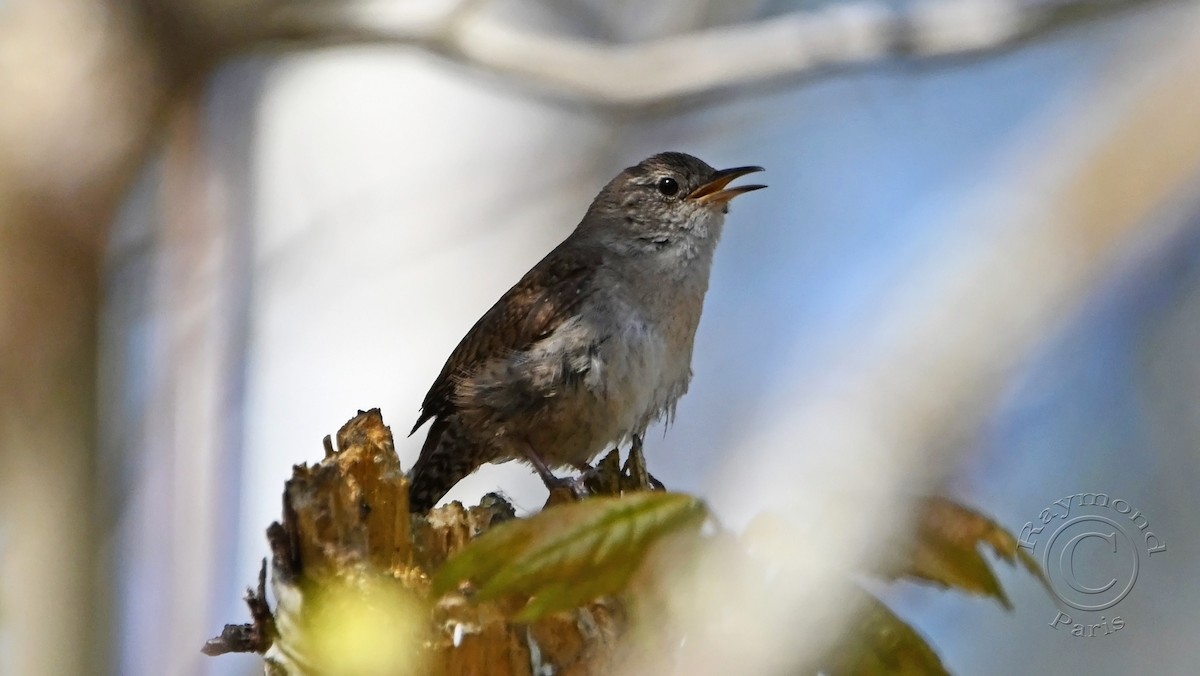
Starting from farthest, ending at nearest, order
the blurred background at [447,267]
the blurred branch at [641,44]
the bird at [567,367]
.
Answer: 1. the blurred branch at [641,44]
2. the bird at [567,367]
3. the blurred background at [447,267]

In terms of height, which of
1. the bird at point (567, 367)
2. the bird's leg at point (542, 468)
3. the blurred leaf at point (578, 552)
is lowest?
the blurred leaf at point (578, 552)

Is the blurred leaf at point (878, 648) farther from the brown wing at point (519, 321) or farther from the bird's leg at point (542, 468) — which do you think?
the brown wing at point (519, 321)

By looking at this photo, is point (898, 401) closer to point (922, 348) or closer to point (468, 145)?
point (922, 348)

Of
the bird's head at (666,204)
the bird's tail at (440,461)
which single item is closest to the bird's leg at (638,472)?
the bird's tail at (440,461)

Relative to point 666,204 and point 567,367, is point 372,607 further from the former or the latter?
point 666,204

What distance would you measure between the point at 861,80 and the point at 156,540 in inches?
90.5

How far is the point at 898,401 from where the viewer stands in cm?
97

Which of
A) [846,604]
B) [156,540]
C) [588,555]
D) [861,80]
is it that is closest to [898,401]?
[846,604]

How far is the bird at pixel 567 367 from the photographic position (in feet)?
8.99

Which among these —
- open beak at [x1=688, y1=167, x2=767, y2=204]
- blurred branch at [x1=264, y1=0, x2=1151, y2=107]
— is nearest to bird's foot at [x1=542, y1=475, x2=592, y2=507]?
open beak at [x1=688, y1=167, x2=767, y2=204]

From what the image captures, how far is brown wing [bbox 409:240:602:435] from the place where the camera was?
278 centimetres

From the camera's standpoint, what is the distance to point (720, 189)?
10.4 feet

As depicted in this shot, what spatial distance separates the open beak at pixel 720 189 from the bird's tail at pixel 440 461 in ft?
3.13

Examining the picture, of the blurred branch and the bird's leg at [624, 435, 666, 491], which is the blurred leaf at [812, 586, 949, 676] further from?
the blurred branch
